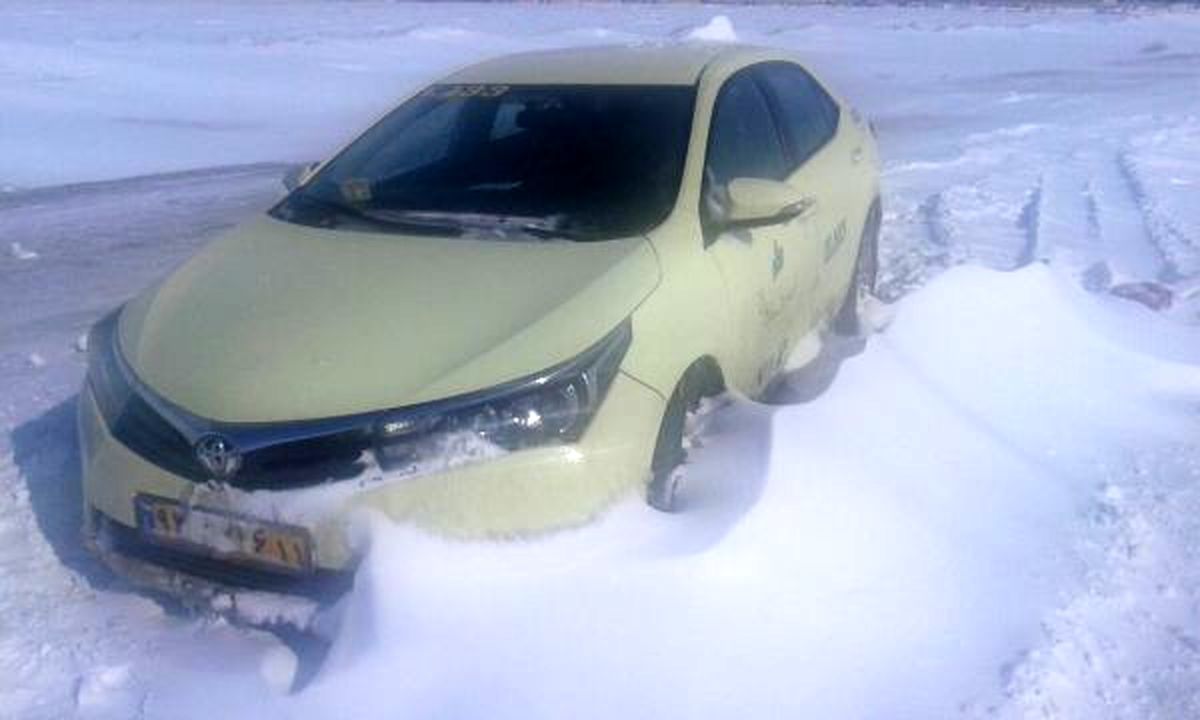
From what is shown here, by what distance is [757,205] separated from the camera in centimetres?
401

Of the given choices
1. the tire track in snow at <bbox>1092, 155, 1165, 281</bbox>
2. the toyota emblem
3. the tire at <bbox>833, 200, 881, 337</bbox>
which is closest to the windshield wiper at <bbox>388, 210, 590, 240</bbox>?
the toyota emblem

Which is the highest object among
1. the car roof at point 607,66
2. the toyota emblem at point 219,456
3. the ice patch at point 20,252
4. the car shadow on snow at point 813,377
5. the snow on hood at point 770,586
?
the car roof at point 607,66

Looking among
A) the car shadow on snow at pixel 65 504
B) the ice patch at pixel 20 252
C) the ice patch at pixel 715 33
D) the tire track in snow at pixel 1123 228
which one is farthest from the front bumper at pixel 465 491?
the ice patch at pixel 715 33

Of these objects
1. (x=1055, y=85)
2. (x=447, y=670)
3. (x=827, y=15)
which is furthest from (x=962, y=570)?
(x=827, y=15)

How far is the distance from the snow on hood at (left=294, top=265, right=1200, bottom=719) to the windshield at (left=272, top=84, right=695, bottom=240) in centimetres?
85

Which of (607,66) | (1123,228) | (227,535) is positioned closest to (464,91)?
(607,66)

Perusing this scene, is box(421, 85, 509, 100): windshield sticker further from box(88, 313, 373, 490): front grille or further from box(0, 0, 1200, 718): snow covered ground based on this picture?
box(88, 313, 373, 490): front grille

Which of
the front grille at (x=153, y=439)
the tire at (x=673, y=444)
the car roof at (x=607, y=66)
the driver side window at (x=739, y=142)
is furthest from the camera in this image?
the car roof at (x=607, y=66)

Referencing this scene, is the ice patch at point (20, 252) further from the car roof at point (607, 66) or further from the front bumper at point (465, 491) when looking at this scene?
the front bumper at point (465, 491)

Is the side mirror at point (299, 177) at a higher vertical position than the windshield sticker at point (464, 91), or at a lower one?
lower

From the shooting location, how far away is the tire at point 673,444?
3504 mm

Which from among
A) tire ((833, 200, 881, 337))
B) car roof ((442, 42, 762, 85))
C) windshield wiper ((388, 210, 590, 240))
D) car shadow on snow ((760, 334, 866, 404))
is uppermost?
car roof ((442, 42, 762, 85))

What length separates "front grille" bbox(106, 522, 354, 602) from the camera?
3.15 m

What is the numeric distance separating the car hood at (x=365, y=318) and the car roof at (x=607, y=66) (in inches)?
40.3
